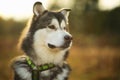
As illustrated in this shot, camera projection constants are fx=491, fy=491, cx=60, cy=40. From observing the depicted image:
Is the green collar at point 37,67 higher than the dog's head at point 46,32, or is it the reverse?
the dog's head at point 46,32

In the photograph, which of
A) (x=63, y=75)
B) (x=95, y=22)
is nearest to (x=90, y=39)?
(x=95, y=22)

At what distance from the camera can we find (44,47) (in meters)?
2.36

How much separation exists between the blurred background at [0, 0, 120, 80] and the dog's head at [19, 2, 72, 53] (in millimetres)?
516

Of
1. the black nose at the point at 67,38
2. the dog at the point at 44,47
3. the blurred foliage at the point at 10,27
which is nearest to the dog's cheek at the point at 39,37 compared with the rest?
the dog at the point at 44,47

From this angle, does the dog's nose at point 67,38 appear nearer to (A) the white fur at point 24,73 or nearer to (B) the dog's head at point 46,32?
(B) the dog's head at point 46,32

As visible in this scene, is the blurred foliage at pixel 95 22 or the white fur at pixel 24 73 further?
the blurred foliage at pixel 95 22

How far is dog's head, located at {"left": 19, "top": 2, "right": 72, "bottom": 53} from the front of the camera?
228 centimetres

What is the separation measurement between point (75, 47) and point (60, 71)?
1.99 ft

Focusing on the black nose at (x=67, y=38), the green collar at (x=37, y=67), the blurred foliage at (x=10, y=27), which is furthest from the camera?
the blurred foliage at (x=10, y=27)

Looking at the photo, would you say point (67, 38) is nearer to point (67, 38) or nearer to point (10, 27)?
point (67, 38)

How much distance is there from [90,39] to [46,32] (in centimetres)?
89

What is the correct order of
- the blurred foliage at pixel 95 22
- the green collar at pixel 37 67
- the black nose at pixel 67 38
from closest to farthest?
the black nose at pixel 67 38 → the green collar at pixel 37 67 → the blurred foliage at pixel 95 22

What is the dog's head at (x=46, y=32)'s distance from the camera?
2277mm

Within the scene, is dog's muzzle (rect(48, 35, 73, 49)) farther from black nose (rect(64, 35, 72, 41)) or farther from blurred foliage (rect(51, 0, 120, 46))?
blurred foliage (rect(51, 0, 120, 46))
